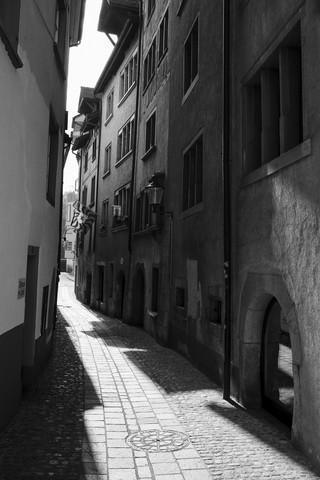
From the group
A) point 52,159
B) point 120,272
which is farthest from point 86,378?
point 120,272

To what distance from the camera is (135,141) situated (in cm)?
1688

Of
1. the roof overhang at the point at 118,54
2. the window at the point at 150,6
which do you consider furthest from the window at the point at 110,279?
the window at the point at 150,6

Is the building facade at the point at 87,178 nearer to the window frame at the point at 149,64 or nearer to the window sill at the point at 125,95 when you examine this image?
the window sill at the point at 125,95

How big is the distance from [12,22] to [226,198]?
4.02 m

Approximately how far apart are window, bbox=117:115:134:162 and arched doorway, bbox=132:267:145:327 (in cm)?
545

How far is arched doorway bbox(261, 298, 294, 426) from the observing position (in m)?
5.89

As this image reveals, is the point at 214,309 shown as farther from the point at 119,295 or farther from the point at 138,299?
the point at 119,295

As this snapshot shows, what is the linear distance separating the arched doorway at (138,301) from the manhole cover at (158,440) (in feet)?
35.4

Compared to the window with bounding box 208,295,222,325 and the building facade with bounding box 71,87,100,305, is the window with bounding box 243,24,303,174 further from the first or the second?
the building facade with bounding box 71,87,100,305

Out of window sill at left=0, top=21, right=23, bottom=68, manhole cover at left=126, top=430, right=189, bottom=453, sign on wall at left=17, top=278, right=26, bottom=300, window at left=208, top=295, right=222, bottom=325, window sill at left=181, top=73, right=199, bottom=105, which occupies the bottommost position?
manhole cover at left=126, top=430, right=189, bottom=453

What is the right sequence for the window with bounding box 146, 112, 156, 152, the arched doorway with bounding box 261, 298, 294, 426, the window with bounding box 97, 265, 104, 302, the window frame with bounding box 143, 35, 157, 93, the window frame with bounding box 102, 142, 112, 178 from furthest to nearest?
the window with bounding box 97, 265, 104, 302 < the window frame with bounding box 102, 142, 112, 178 < the window frame with bounding box 143, 35, 157, 93 < the window with bounding box 146, 112, 156, 152 < the arched doorway with bounding box 261, 298, 294, 426

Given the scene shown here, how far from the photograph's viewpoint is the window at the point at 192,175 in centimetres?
970

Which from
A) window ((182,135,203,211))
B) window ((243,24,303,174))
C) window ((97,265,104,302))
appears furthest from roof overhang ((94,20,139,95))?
window ((243,24,303,174))

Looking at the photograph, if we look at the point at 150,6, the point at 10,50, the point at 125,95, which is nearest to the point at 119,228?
the point at 125,95
